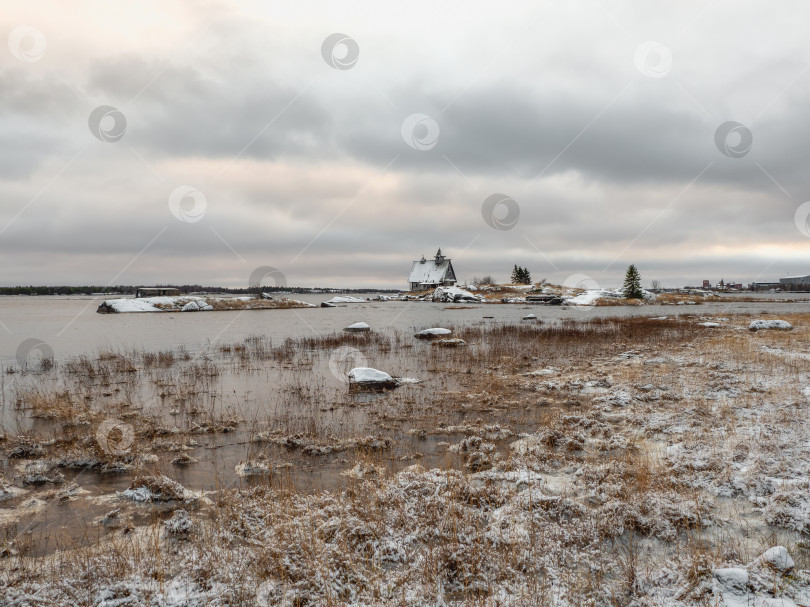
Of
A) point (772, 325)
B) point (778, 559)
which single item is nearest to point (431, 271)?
point (772, 325)

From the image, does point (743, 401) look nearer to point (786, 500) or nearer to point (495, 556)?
point (786, 500)

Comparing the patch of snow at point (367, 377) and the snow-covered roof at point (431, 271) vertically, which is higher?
the snow-covered roof at point (431, 271)

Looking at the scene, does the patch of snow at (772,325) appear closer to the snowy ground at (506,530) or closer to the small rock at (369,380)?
the snowy ground at (506,530)

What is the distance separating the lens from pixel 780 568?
14.8 ft

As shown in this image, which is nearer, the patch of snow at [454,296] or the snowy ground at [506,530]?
the snowy ground at [506,530]

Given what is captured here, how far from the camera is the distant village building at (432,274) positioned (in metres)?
135

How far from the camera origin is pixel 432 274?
138375 millimetres

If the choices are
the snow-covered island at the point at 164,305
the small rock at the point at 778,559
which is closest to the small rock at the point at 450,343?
the small rock at the point at 778,559

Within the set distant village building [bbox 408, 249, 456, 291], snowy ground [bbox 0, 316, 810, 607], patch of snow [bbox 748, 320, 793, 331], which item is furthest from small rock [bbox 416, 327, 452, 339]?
distant village building [bbox 408, 249, 456, 291]

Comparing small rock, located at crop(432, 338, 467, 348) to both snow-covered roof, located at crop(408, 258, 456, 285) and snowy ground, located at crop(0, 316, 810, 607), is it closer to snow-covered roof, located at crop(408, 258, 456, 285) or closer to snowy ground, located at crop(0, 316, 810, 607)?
snowy ground, located at crop(0, 316, 810, 607)

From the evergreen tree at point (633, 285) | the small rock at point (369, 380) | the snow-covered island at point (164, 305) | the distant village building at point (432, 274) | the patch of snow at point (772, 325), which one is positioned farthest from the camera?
the distant village building at point (432, 274)

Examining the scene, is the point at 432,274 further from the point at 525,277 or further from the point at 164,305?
the point at 164,305

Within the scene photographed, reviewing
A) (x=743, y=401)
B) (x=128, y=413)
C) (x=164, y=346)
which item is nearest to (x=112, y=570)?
(x=128, y=413)

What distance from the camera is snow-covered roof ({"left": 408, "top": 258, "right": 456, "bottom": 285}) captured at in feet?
444
